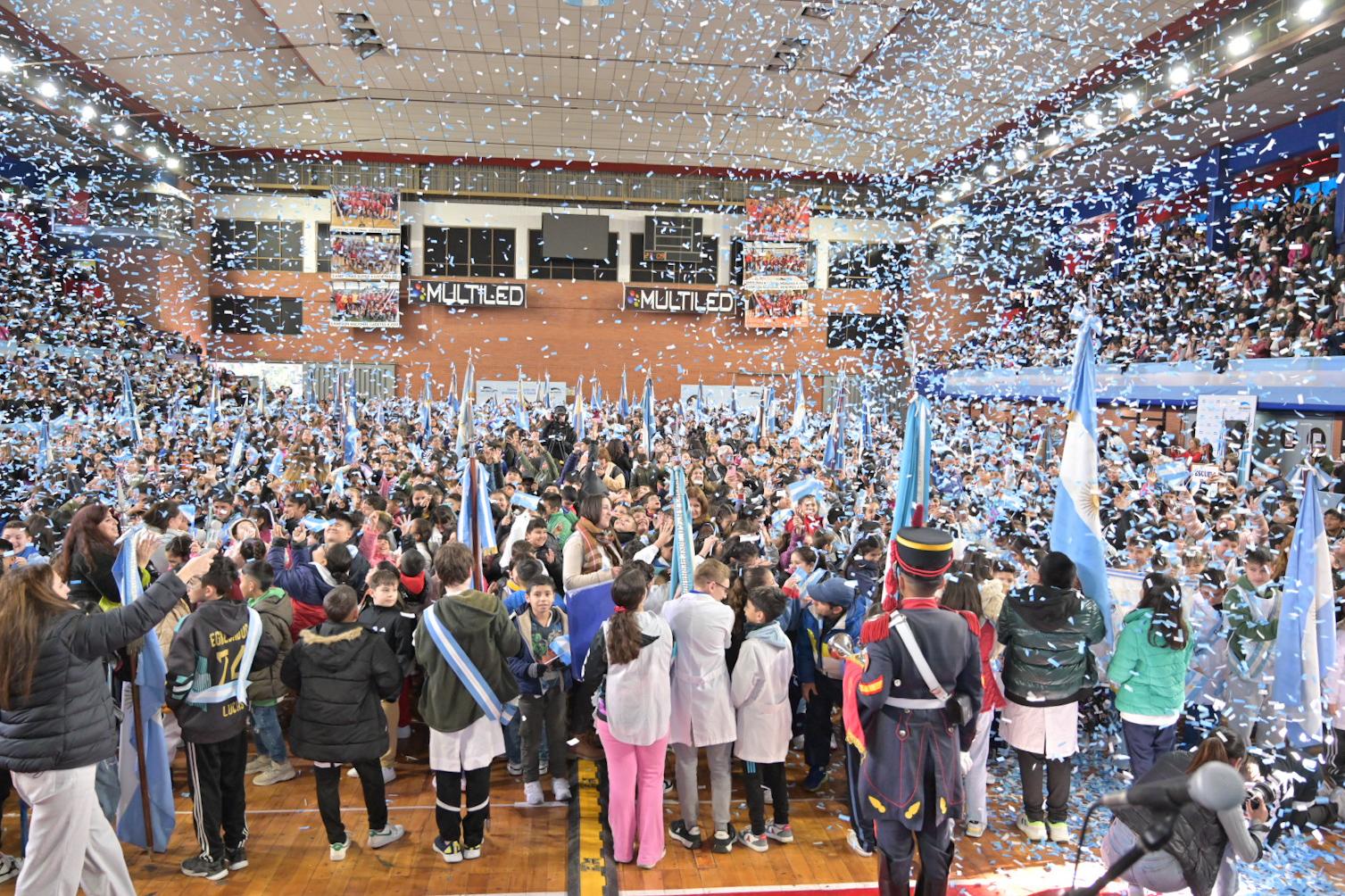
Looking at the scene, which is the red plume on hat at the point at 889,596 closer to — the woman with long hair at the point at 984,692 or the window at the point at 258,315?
the woman with long hair at the point at 984,692

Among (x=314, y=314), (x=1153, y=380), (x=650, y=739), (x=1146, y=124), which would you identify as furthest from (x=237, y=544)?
(x=314, y=314)

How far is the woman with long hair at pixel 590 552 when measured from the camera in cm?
506

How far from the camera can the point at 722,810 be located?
4.41 meters

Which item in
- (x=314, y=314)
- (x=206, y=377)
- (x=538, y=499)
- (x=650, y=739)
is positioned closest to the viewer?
(x=650, y=739)

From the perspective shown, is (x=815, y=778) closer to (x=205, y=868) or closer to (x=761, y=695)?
(x=761, y=695)

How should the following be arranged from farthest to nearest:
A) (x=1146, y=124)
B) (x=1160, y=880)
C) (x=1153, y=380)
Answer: (x=1146, y=124), (x=1153, y=380), (x=1160, y=880)

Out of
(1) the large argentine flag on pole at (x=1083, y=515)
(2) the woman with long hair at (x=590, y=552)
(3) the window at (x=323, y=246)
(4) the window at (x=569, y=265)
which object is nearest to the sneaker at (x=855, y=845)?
(1) the large argentine flag on pole at (x=1083, y=515)

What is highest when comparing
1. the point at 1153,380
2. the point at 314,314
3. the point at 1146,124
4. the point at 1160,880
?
the point at 1146,124

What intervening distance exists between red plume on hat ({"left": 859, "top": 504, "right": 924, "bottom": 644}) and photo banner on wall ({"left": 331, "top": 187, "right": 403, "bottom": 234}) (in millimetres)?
22480

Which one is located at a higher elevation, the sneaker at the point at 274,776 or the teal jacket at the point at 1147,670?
the teal jacket at the point at 1147,670

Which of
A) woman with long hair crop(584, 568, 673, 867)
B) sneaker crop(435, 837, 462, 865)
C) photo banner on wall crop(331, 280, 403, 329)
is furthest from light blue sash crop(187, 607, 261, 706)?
photo banner on wall crop(331, 280, 403, 329)

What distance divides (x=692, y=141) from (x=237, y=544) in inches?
696

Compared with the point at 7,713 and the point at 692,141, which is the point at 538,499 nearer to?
the point at 7,713

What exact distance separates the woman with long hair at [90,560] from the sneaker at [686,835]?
2.94 m
